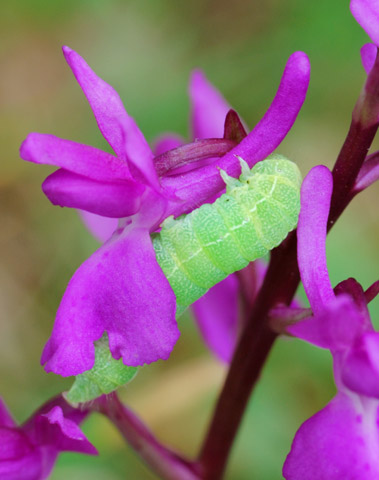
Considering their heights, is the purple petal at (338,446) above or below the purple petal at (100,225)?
below

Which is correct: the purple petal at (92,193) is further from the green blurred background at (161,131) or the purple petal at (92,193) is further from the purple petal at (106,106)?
the green blurred background at (161,131)

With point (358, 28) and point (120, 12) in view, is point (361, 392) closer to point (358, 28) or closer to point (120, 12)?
point (358, 28)

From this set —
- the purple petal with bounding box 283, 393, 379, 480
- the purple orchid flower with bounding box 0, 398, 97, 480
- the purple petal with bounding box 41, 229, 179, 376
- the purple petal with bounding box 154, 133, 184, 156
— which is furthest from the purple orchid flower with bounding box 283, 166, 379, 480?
the purple petal with bounding box 154, 133, 184, 156

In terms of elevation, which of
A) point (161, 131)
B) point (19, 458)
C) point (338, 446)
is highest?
point (161, 131)

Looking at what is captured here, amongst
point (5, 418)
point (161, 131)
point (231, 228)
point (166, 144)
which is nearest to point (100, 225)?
point (166, 144)

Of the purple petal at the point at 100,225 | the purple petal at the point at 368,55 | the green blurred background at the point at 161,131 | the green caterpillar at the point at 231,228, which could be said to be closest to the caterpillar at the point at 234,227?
the green caterpillar at the point at 231,228

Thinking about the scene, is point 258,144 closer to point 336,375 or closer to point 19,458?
point 336,375
